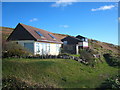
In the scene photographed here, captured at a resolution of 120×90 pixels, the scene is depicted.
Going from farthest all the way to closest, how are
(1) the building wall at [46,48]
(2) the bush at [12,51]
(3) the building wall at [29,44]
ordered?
(1) the building wall at [46,48], (3) the building wall at [29,44], (2) the bush at [12,51]

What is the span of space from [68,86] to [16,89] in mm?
3627

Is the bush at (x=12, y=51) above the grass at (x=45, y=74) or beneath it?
above

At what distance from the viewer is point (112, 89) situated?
10680 mm

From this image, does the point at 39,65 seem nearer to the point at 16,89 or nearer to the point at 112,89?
the point at 16,89

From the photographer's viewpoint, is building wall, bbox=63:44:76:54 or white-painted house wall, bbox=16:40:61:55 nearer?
white-painted house wall, bbox=16:40:61:55

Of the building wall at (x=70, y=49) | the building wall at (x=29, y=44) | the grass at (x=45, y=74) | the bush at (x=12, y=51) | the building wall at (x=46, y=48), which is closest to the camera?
the grass at (x=45, y=74)

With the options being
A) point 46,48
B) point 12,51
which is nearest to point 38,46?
point 46,48

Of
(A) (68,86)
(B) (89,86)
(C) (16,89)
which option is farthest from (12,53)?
(B) (89,86)

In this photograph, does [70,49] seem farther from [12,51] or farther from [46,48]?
[12,51]

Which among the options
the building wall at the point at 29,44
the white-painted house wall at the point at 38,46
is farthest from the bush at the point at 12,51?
the building wall at the point at 29,44

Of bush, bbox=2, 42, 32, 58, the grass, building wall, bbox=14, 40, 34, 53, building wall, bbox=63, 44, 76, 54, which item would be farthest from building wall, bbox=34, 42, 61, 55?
the grass

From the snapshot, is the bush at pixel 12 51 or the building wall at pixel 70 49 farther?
the building wall at pixel 70 49

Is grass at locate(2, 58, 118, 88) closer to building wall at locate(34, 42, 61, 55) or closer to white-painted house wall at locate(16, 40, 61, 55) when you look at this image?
white-painted house wall at locate(16, 40, 61, 55)

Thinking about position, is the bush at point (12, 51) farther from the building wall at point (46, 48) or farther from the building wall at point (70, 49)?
the building wall at point (70, 49)
